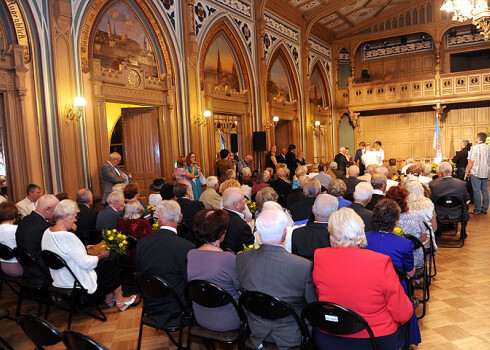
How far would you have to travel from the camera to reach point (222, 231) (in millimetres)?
2799

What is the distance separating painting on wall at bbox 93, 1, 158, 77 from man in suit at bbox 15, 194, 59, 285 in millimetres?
4422

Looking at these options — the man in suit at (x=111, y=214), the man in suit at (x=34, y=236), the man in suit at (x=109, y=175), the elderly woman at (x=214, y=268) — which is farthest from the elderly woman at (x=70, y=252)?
the man in suit at (x=109, y=175)

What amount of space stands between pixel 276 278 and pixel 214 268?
0.48 metres

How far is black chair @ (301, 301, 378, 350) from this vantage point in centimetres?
207

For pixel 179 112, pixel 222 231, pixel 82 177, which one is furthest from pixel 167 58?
pixel 222 231

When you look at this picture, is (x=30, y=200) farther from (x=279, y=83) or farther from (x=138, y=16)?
(x=279, y=83)

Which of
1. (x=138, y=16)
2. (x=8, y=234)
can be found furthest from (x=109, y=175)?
(x=138, y=16)

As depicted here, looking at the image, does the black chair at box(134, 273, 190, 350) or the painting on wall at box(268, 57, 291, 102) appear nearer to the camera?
the black chair at box(134, 273, 190, 350)

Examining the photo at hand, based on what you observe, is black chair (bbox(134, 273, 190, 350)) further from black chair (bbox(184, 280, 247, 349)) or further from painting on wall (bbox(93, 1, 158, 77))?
painting on wall (bbox(93, 1, 158, 77))

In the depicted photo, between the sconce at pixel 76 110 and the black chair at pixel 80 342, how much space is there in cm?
556

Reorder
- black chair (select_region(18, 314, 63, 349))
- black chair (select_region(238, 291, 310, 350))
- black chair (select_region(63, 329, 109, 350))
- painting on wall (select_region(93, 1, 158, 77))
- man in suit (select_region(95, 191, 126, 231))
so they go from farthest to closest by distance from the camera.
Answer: painting on wall (select_region(93, 1, 158, 77)) < man in suit (select_region(95, 191, 126, 231)) < black chair (select_region(238, 291, 310, 350)) < black chair (select_region(18, 314, 63, 349)) < black chair (select_region(63, 329, 109, 350))

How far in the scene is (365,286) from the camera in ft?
7.09

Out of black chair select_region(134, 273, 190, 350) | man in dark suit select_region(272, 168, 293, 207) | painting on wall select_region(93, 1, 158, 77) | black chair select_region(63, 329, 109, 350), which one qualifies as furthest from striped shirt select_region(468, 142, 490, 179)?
black chair select_region(63, 329, 109, 350)

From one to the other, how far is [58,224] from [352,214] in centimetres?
262
